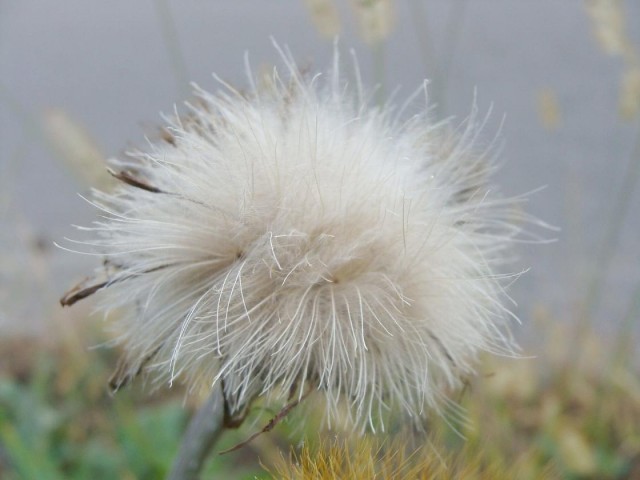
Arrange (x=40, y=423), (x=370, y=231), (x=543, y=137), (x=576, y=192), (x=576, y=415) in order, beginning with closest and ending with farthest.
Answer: (x=370, y=231) < (x=40, y=423) < (x=576, y=415) < (x=576, y=192) < (x=543, y=137)

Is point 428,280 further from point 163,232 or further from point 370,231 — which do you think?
point 163,232

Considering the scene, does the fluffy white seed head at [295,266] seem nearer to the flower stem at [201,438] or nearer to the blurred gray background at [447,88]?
the flower stem at [201,438]

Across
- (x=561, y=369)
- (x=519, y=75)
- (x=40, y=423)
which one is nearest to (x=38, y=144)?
(x=40, y=423)

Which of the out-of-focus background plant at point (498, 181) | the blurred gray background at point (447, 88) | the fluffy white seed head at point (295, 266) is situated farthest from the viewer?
the blurred gray background at point (447, 88)

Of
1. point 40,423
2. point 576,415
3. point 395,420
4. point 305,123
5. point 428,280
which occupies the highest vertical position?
point 305,123

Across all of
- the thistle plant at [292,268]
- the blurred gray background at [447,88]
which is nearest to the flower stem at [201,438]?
the thistle plant at [292,268]

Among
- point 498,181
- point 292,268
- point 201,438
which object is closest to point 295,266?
point 292,268

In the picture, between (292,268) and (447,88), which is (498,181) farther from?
(292,268)

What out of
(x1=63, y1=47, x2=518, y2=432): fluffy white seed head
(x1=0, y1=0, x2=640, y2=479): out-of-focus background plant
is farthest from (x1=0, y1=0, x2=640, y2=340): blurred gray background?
(x1=63, y1=47, x2=518, y2=432): fluffy white seed head
